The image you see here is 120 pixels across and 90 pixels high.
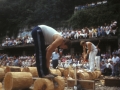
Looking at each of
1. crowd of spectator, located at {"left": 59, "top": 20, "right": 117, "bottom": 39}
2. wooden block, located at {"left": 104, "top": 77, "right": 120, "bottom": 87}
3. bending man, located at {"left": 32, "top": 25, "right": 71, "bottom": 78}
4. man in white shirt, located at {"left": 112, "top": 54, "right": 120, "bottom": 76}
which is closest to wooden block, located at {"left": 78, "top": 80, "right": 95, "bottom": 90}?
bending man, located at {"left": 32, "top": 25, "right": 71, "bottom": 78}

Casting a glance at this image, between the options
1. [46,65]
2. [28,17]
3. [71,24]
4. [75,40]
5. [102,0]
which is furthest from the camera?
[28,17]

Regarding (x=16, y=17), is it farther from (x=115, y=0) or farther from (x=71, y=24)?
(x=115, y=0)

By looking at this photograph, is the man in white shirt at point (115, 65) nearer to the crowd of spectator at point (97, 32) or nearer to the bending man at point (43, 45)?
the crowd of spectator at point (97, 32)

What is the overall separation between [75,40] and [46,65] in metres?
19.3

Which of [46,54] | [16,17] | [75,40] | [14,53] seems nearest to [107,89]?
[46,54]

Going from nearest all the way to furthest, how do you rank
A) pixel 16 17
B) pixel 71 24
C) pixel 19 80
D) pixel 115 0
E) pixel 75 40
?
pixel 19 80 → pixel 75 40 → pixel 115 0 → pixel 71 24 → pixel 16 17

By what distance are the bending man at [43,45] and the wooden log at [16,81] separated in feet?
3.86

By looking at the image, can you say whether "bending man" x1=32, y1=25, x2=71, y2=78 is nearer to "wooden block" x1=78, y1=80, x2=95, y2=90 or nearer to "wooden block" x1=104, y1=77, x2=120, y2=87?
"wooden block" x1=78, y1=80, x2=95, y2=90

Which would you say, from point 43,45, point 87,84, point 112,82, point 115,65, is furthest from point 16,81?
point 115,65

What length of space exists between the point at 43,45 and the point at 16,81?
62.9 inches

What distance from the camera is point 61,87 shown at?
6.09m

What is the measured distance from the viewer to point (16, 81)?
22.3 ft

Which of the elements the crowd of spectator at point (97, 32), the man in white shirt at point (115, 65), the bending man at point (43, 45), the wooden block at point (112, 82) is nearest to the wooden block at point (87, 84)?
the bending man at point (43, 45)

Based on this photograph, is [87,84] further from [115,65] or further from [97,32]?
[97,32]
